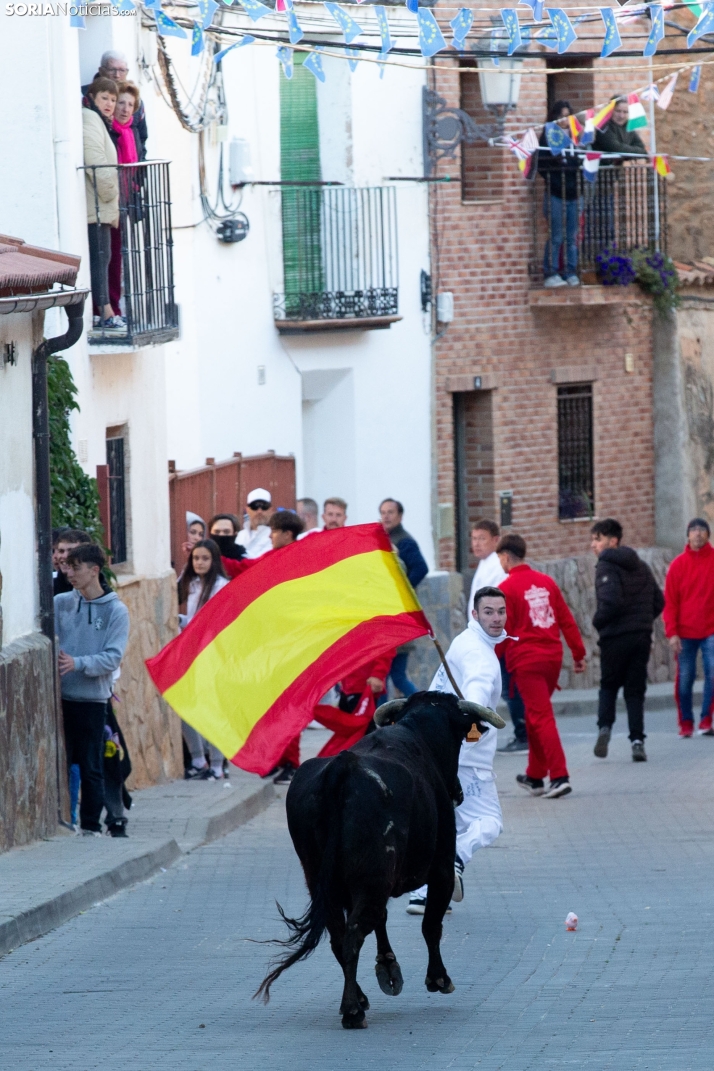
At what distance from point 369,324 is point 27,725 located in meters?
11.3

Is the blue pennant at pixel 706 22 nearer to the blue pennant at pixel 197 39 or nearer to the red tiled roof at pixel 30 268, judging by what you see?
the blue pennant at pixel 197 39

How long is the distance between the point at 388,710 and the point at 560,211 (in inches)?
628

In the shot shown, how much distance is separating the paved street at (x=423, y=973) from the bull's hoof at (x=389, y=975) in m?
0.10

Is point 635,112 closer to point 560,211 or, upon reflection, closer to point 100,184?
point 560,211

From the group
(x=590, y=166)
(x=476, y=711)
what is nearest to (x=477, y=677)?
(x=476, y=711)

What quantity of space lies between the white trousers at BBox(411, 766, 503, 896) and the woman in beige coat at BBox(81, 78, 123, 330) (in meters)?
6.01

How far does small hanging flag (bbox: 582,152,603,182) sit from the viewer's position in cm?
2161

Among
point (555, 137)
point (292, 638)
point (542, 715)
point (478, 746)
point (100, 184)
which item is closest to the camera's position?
point (292, 638)

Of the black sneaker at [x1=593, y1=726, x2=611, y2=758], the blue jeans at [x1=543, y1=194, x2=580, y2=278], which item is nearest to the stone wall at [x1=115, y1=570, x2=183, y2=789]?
the black sneaker at [x1=593, y1=726, x2=611, y2=758]

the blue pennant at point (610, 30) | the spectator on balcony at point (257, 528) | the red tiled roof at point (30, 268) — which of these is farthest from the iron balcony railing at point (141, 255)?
the blue pennant at point (610, 30)

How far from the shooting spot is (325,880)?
23.7 ft

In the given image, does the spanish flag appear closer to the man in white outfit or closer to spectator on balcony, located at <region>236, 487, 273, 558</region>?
the man in white outfit

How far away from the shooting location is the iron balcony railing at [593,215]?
23531 mm

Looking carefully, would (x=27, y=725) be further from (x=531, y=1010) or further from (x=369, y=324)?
(x=369, y=324)
